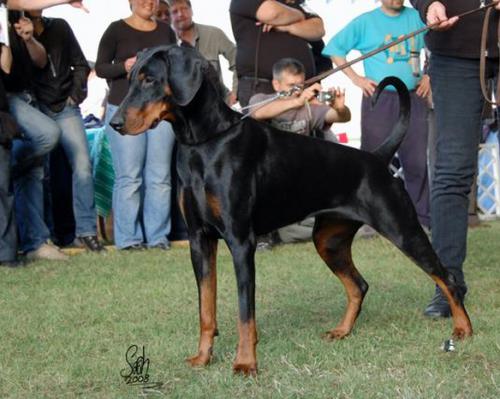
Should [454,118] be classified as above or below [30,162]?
above

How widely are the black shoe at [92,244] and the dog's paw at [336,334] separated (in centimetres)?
340

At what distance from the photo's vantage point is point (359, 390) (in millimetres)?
3174

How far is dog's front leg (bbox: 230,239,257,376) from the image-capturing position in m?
3.46

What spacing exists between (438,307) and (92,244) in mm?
3458

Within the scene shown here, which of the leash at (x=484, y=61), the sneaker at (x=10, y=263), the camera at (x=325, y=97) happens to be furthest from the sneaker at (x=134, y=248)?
the leash at (x=484, y=61)

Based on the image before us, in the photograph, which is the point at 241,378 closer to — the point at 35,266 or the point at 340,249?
the point at 340,249

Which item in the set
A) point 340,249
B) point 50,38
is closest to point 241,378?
point 340,249

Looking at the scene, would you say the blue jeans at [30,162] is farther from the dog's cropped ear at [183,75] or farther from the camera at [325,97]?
the dog's cropped ear at [183,75]

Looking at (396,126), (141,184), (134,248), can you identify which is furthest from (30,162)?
(396,126)

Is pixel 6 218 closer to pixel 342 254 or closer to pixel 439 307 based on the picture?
pixel 342 254

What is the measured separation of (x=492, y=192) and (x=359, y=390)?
24.6 ft

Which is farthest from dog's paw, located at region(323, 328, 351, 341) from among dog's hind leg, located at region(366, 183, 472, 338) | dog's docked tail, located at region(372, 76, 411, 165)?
dog's docked tail, located at region(372, 76, 411, 165)

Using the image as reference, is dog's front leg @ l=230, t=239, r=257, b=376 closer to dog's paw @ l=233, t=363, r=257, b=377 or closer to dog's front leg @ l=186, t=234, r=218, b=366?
dog's paw @ l=233, t=363, r=257, b=377

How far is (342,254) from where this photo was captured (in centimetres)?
427
